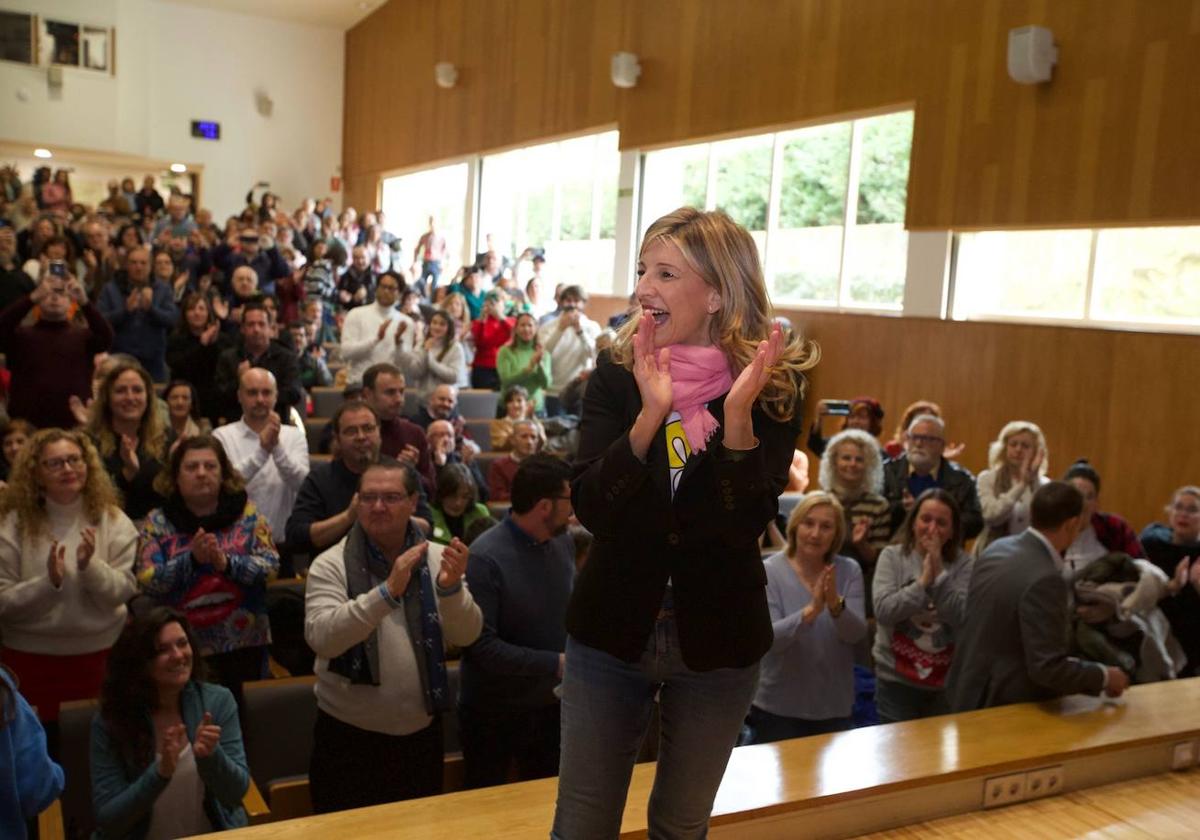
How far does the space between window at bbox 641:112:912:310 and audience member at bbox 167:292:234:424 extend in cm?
418

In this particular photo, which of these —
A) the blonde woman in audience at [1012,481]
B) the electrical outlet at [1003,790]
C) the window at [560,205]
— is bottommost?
the electrical outlet at [1003,790]

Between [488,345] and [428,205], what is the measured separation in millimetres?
7968

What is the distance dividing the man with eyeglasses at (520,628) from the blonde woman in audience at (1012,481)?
2488 mm

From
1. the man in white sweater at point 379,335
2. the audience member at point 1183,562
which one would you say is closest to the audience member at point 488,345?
the man in white sweater at point 379,335

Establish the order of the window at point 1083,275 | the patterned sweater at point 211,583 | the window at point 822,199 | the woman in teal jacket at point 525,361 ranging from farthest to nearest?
the window at point 822,199 → the woman in teal jacket at point 525,361 → the window at point 1083,275 → the patterned sweater at point 211,583

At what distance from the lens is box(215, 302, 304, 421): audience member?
5.17m

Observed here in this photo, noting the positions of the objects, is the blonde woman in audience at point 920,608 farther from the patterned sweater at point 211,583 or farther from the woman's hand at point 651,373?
the woman's hand at point 651,373

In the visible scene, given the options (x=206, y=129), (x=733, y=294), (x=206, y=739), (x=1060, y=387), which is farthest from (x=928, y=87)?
(x=206, y=129)

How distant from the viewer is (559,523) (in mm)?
3121

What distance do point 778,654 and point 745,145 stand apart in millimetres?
6794

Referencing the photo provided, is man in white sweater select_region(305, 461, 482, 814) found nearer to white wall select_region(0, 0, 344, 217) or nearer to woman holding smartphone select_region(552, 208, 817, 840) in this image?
woman holding smartphone select_region(552, 208, 817, 840)

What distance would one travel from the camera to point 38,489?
3254 mm

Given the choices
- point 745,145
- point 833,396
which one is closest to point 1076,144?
point 833,396

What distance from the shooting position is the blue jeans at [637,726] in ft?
4.52
